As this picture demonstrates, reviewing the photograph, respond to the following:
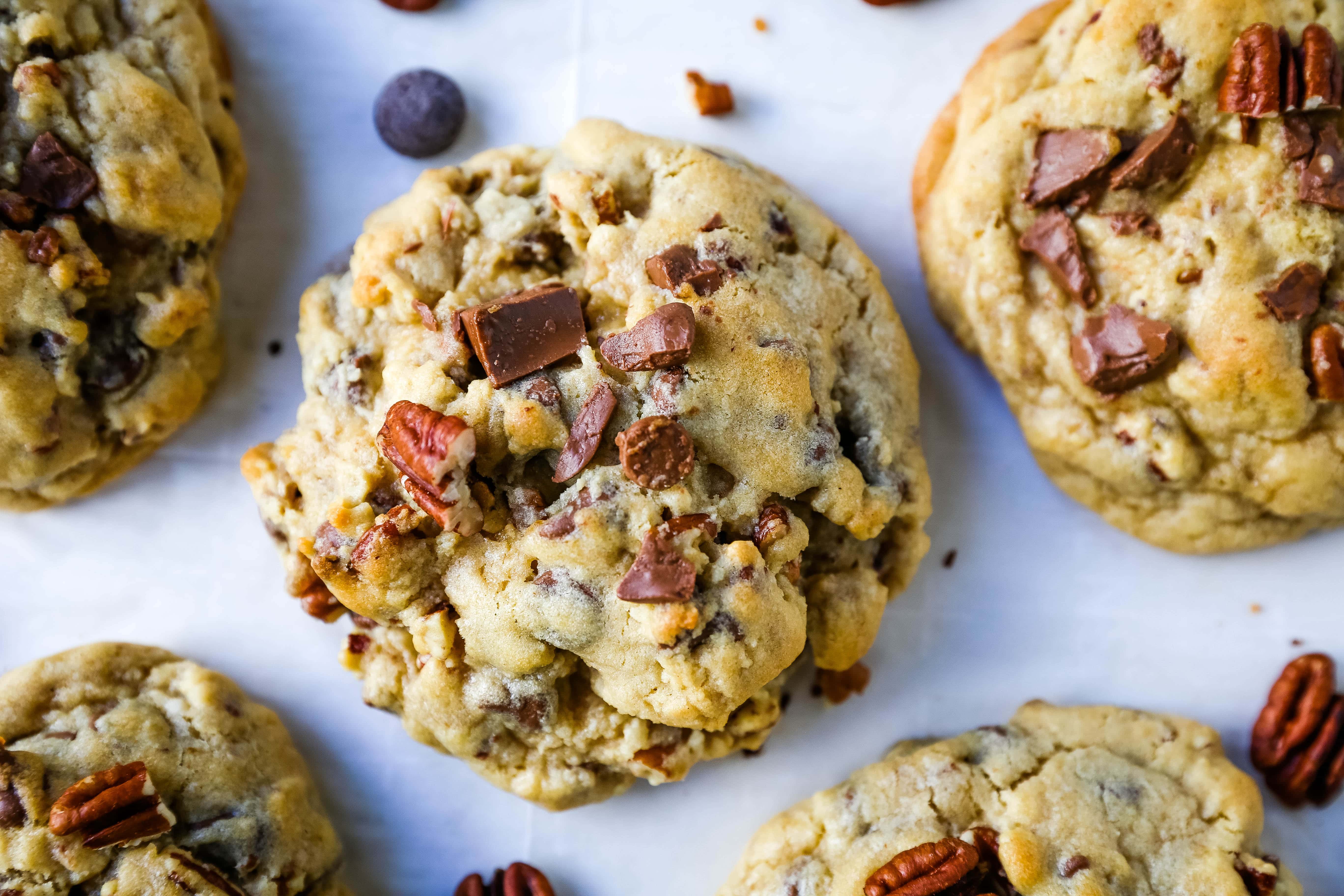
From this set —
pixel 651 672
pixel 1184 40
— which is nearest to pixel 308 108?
pixel 651 672

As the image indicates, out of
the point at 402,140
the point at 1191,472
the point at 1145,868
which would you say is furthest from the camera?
the point at 402,140

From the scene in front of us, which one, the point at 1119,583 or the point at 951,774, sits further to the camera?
the point at 1119,583

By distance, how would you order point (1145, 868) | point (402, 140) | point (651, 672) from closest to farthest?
point (651, 672) → point (1145, 868) → point (402, 140)

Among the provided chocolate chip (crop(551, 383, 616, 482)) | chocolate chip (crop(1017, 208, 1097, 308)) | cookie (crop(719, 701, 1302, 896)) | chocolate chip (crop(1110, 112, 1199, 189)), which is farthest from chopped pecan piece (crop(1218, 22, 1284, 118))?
chocolate chip (crop(551, 383, 616, 482))

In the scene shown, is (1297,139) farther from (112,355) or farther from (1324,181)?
(112,355)

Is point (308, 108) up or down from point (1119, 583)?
up

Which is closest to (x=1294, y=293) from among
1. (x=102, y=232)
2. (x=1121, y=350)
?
(x=1121, y=350)

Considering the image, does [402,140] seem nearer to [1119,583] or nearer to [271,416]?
[271,416]
